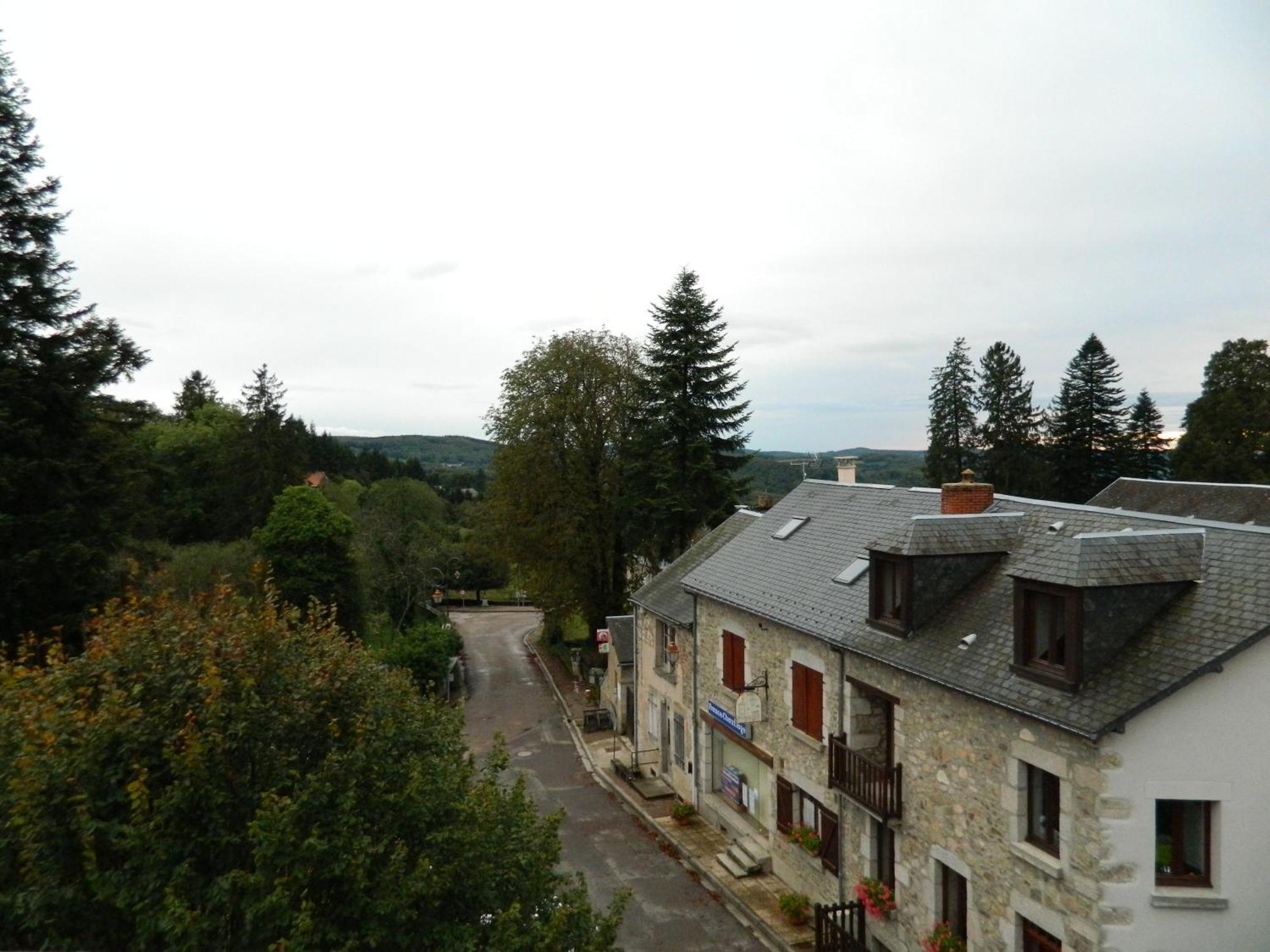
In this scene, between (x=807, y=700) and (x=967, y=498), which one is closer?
(x=967, y=498)

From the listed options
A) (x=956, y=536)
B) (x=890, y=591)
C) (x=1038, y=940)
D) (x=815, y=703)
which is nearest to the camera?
(x=1038, y=940)

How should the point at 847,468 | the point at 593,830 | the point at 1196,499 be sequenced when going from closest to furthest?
the point at 593,830 < the point at 847,468 < the point at 1196,499

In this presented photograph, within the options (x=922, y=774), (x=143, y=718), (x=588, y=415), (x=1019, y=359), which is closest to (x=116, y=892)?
(x=143, y=718)

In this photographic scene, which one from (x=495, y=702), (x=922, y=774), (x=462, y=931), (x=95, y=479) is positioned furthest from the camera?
(x=495, y=702)

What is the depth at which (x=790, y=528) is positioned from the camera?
2123 centimetres

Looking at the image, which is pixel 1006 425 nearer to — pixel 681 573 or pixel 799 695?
pixel 681 573

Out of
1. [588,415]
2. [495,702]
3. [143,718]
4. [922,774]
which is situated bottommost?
[495,702]

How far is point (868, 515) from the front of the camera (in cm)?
1898

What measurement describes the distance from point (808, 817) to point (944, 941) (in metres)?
5.24

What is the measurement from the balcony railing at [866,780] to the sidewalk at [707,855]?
10.6 feet

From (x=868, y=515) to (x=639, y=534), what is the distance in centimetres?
1900

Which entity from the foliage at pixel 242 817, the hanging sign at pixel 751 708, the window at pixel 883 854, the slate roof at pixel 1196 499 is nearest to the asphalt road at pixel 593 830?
the window at pixel 883 854

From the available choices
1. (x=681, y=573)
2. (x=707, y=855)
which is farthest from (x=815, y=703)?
(x=681, y=573)

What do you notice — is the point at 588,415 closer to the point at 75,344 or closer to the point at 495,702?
the point at 495,702
